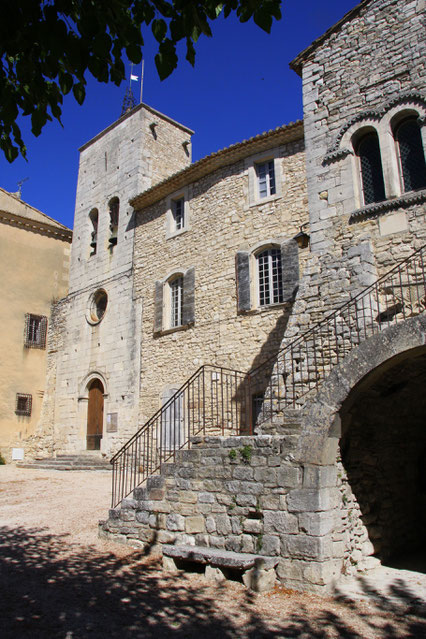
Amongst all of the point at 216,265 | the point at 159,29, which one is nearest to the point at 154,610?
the point at 159,29

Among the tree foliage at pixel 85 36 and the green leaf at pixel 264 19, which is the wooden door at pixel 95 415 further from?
the green leaf at pixel 264 19

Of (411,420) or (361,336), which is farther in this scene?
(411,420)

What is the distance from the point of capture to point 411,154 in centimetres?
782

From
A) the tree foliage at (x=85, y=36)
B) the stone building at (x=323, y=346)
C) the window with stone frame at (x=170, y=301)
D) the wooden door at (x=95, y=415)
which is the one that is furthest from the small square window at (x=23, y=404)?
the tree foliage at (x=85, y=36)

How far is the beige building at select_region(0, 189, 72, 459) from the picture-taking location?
19078mm

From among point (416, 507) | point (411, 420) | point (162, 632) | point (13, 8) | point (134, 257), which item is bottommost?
point (162, 632)

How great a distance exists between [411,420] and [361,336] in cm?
181

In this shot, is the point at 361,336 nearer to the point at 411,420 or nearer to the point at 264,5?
the point at 411,420

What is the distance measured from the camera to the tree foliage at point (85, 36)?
3176mm

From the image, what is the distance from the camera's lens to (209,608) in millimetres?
5227

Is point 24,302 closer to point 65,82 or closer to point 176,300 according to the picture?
point 176,300

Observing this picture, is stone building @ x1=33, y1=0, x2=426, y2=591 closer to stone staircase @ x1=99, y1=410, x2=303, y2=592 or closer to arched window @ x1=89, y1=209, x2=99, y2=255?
stone staircase @ x1=99, y1=410, x2=303, y2=592

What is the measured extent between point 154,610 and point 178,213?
1317cm

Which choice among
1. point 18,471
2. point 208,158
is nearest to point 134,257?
point 208,158
